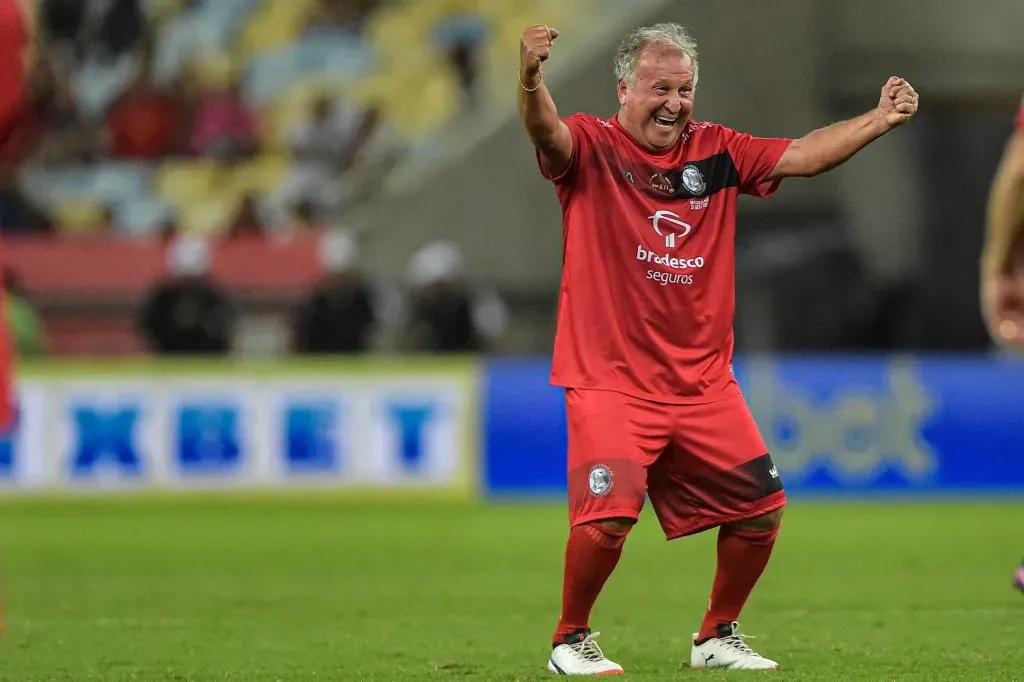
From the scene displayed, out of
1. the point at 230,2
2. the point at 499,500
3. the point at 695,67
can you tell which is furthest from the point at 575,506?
the point at 230,2

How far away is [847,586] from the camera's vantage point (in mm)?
9133

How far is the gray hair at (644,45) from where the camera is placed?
600 centimetres

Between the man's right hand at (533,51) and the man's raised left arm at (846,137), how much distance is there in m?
1.05

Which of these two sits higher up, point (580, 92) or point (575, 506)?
point (580, 92)

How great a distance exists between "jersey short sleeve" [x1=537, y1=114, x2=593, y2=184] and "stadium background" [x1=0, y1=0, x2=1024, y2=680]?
6.40 m

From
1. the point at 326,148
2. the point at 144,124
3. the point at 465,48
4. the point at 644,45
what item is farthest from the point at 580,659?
the point at 144,124

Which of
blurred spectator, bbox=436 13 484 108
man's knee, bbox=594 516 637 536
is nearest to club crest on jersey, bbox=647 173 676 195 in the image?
man's knee, bbox=594 516 637 536

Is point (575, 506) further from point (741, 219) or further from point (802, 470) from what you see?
point (741, 219)

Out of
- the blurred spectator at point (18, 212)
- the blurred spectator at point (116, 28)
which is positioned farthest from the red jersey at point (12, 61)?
the blurred spectator at point (116, 28)

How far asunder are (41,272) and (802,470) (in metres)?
8.18

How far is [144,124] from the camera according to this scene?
19.7 metres

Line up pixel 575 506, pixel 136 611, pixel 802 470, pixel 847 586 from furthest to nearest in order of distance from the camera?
pixel 802 470 < pixel 847 586 < pixel 136 611 < pixel 575 506

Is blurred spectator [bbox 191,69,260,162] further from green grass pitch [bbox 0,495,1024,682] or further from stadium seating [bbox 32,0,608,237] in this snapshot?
green grass pitch [bbox 0,495,1024,682]

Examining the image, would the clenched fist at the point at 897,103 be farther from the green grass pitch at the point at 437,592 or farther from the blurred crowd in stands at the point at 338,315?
the blurred crowd in stands at the point at 338,315
